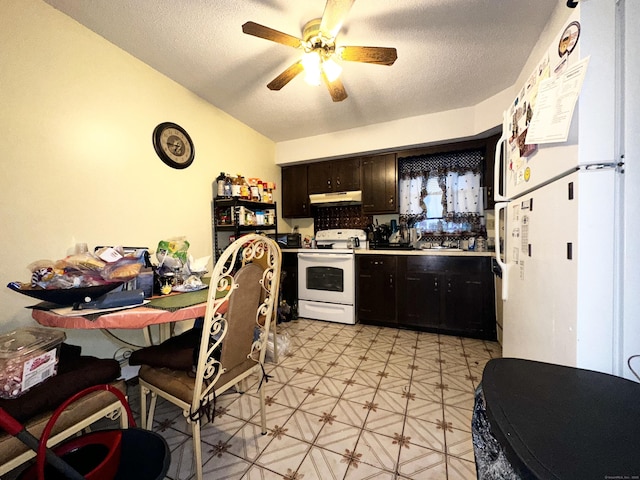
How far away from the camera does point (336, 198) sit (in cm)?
345

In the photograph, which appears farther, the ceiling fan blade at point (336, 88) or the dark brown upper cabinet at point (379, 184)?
the dark brown upper cabinet at point (379, 184)

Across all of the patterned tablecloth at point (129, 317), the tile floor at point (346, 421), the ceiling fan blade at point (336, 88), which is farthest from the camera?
the ceiling fan blade at point (336, 88)

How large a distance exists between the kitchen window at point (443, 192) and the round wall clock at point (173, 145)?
97.2 inches

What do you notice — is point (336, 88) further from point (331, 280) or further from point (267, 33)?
point (331, 280)

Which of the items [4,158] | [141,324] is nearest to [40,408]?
[141,324]

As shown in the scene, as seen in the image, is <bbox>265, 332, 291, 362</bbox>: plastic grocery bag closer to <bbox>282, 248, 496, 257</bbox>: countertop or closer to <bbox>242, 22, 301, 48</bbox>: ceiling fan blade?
<bbox>282, 248, 496, 257</bbox>: countertop

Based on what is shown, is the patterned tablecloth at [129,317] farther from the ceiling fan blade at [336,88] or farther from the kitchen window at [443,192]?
the kitchen window at [443,192]

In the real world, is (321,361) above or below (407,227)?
below

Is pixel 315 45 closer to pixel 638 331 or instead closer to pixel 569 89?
pixel 569 89

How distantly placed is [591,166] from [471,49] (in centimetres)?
166

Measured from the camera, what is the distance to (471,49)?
6.08ft

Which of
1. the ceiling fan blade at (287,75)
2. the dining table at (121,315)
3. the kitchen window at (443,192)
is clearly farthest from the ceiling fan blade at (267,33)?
the kitchen window at (443,192)

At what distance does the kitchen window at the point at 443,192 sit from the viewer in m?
2.97

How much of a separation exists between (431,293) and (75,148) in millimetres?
3262
